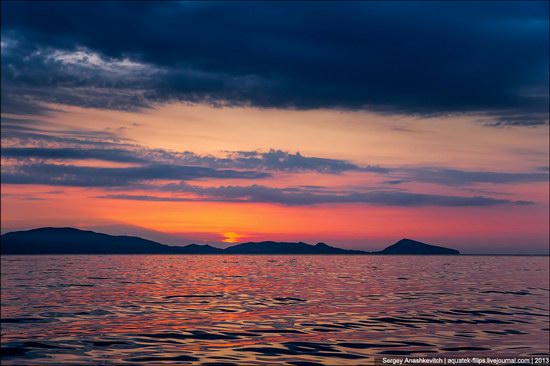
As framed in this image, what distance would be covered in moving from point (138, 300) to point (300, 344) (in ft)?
70.7

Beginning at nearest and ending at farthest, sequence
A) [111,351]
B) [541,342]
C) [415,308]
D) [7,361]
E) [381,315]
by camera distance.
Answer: [7,361]
[111,351]
[541,342]
[381,315]
[415,308]

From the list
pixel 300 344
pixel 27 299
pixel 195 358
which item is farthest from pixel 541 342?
pixel 27 299

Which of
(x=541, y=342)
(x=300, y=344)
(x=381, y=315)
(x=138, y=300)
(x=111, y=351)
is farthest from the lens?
(x=138, y=300)

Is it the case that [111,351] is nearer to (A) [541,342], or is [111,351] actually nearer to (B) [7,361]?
(B) [7,361]

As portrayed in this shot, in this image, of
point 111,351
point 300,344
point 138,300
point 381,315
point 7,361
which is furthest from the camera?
point 138,300

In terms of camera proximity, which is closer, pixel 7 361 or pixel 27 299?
pixel 7 361

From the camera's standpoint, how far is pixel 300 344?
26.4 meters

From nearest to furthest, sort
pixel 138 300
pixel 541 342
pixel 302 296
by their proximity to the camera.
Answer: pixel 541 342, pixel 138 300, pixel 302 296

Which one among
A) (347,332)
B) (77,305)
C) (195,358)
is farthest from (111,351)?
(77,305)

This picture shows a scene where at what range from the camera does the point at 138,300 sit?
44.3 m

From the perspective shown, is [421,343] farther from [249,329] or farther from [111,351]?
[111,351]

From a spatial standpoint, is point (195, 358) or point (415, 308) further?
point (415, 308)

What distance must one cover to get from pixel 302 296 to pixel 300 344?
22.6 metres

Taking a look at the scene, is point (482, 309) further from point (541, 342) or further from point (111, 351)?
point (111, 351)
